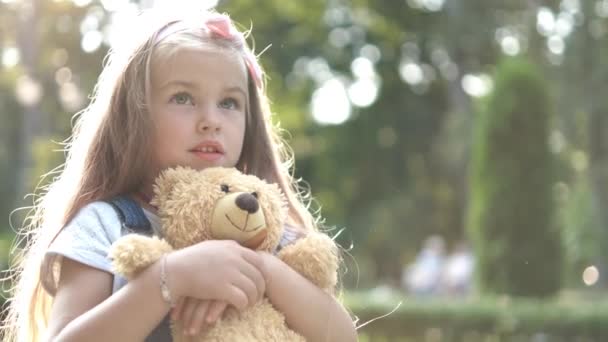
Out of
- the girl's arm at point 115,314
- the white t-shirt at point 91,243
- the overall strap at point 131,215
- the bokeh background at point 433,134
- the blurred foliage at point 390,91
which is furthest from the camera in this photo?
the blurred foliage at point 390,91

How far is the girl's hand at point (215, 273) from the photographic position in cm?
170

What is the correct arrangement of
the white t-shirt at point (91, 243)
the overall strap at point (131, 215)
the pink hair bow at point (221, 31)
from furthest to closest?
the pink hair bow at point (221, 31) → the overall strap at point (131, 215) → the white t-shirt at point (91, 243)

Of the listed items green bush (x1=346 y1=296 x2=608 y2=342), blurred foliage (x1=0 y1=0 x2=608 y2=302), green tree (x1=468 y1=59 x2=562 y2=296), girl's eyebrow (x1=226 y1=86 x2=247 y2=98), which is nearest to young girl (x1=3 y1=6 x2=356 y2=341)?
girl's eyebrow (x1=226 y1=86 x2=247 y2=98)

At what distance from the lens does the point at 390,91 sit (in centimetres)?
2561

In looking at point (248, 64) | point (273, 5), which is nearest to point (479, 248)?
point (248, 64)

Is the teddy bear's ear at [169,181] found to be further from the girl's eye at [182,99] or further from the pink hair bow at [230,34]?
the pink hair bow at [230,34]

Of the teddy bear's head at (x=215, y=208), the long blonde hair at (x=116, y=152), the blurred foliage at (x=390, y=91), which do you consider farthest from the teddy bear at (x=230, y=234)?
the blurred foliage at (x=390, y=91)

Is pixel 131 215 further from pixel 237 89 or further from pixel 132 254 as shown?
pixel 237 89

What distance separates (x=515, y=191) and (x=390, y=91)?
1501 cm

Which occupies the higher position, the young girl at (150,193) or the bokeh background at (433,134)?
the bokeh background at (433,134)

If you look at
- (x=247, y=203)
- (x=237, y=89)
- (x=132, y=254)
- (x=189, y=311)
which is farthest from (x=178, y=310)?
(x=237, y=89)

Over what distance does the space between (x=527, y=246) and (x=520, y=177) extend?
2.61 feet

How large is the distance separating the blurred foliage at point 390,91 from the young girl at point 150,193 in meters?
13.7

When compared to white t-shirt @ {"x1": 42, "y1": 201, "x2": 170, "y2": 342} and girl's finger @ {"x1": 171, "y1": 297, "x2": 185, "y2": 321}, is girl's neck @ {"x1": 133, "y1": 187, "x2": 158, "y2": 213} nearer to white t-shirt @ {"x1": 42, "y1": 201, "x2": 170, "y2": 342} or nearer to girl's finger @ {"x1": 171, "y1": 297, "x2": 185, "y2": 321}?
white t-shirt @ {"x1": 42, "y1": 201, "x2": 170, "y2": 342}
